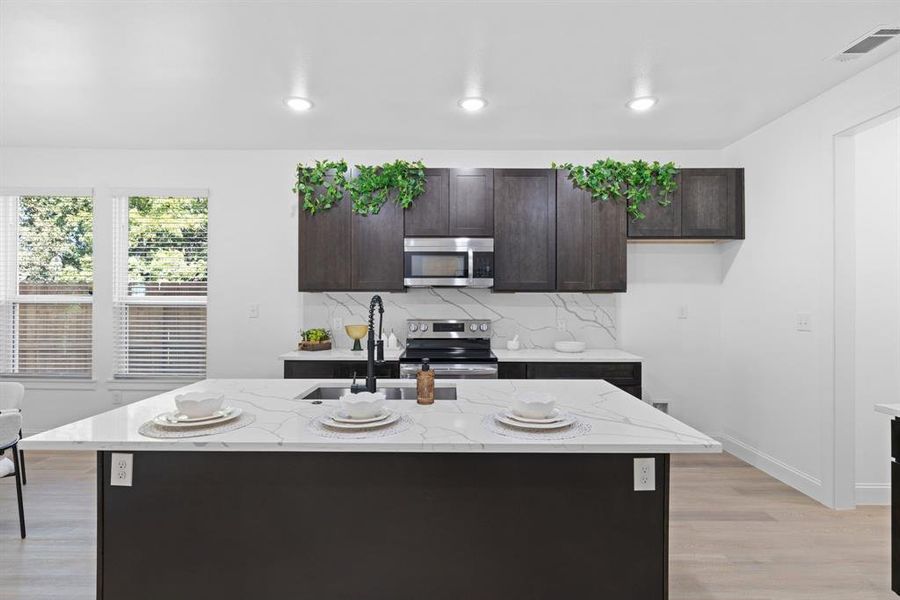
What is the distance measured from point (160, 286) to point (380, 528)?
3794 mm

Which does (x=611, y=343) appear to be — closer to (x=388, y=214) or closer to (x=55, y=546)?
(x=388, y=214)

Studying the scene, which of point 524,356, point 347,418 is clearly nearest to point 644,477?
point 347,418

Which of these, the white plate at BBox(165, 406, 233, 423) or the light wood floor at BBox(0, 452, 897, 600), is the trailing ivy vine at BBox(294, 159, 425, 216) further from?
the light wood floor at BBox(0, 452, 897, 600)

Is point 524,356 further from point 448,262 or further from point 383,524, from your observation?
point 383,524

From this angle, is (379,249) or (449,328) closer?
(379,249)

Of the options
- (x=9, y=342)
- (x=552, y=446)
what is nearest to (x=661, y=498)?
(x=552, y=446)

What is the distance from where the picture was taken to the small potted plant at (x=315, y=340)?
413 cm

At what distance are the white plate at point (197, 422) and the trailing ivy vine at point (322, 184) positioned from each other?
2.51 metres

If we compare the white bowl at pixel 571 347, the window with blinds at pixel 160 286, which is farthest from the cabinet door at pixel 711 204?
the window with blinds at pixel 160 286

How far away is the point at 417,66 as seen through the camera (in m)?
2.81

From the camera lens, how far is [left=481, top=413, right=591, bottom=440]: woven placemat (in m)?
1.65

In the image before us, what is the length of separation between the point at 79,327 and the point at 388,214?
3.05 metres

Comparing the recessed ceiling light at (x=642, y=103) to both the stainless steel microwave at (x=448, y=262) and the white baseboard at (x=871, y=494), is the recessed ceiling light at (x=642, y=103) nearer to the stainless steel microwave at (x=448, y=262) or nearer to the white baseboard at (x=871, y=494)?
the stainless steel microwave at (x=448, y=262)

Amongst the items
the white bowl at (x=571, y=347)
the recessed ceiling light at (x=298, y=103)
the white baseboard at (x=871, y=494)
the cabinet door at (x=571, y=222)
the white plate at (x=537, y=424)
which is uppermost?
the recessed ceiling light at (x=298, y=103)
